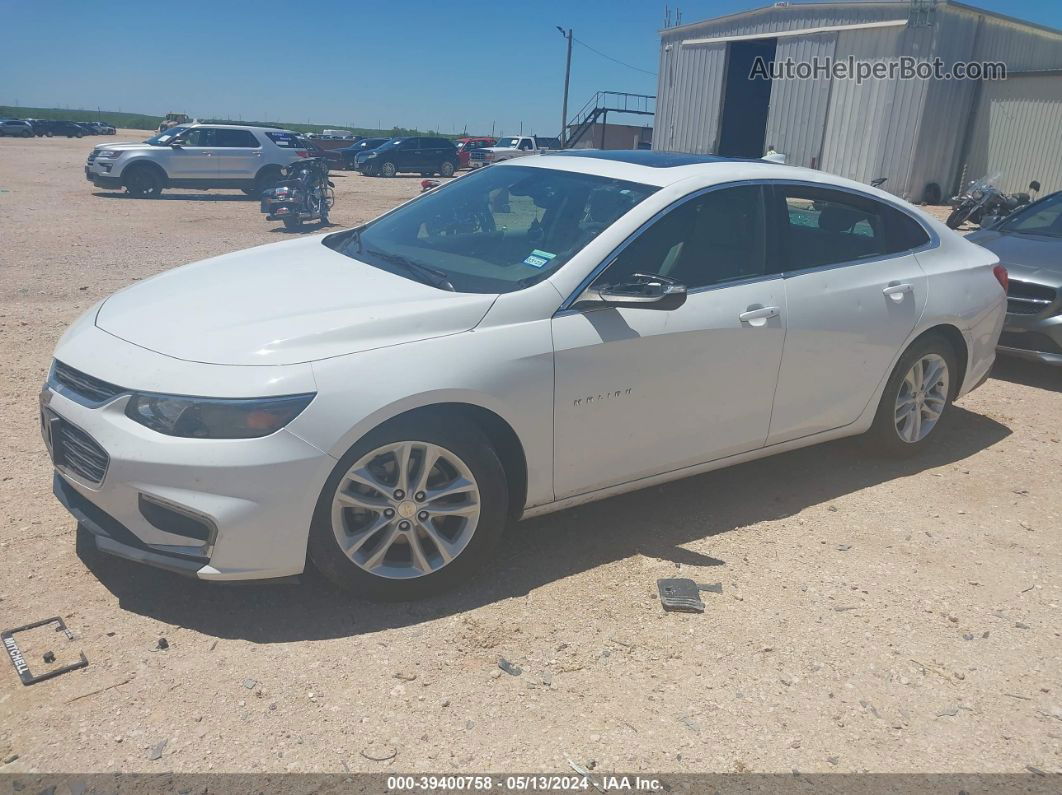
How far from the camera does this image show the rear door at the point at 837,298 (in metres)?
4.29

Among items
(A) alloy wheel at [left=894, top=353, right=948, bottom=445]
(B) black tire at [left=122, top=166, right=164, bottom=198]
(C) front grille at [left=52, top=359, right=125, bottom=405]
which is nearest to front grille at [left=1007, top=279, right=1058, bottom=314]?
(A) alloy wheel at [left=894, top=353, right=948, bottom=445]

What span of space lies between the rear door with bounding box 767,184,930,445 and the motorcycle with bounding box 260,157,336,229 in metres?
13.0

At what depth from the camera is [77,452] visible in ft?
10.5

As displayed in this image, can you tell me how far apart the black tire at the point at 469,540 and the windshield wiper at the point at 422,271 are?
2.07ft

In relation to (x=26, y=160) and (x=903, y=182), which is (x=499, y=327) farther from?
(x=26, y=160)

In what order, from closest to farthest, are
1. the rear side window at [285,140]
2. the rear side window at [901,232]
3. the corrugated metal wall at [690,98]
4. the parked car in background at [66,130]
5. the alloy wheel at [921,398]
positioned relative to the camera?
the rear side window at [901,232] → the alloy wheel at [921,398] → the rear side window at [285,140] → the corrugated metal wall at [690,98] → the parked car in background at [66,130]

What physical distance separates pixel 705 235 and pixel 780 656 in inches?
74.2

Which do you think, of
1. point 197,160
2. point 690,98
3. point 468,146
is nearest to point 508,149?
point 468,146

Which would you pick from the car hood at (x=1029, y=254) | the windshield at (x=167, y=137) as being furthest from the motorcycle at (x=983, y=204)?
the windshield at (x=167, y=137)

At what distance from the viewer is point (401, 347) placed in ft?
10.5

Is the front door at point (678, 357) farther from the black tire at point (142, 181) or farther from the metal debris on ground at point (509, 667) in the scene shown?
the black tire at point (142, 181)

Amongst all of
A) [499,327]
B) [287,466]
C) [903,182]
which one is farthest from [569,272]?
[903,182]

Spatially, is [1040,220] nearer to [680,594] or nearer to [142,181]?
[680,594]

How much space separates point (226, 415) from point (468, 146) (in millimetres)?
39947
